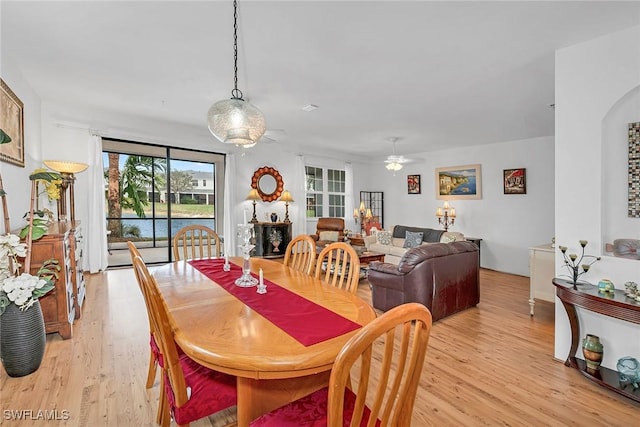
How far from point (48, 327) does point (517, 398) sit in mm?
3774

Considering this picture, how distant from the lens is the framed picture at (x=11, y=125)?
9.08 ft

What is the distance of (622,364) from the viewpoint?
82.4 inches

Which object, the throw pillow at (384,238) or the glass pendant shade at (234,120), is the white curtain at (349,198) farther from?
the glass pendant shade at (234,120)

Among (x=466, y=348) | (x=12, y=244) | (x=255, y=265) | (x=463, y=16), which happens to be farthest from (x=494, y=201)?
(x=12, y=244)

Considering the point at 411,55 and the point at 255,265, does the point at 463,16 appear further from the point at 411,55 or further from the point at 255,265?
the point at 255,265

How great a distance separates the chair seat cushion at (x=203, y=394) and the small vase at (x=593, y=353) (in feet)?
8.17

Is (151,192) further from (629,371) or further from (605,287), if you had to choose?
(629,371)

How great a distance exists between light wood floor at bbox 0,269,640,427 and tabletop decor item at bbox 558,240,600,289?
72cm

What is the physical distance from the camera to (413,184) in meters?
7.62

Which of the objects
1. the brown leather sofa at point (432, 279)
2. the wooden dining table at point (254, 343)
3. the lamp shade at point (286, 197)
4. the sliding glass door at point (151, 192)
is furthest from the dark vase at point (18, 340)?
the lamp shade at point (286, 197)

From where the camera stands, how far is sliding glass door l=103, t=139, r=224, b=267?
243 inches

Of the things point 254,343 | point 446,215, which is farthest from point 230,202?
point 254,343

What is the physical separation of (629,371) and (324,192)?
6413mm

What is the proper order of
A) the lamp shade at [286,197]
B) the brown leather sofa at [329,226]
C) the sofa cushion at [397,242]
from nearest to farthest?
1. the sofa cushion at [397,242]
2. the lamp shade at [286,197]
3. the brown leather sofa at [329,226]
